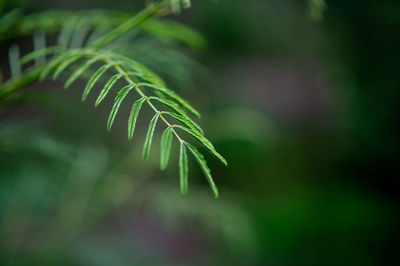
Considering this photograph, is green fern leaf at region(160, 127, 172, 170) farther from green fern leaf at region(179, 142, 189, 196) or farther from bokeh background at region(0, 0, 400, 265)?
bokeh background at region(0, 0, 400, 265)

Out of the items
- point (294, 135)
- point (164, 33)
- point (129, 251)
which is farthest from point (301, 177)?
point (164, 33)

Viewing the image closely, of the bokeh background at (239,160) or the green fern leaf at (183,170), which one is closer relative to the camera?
the green fern leaf at (183,170)

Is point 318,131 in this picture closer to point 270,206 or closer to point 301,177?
point 301,177

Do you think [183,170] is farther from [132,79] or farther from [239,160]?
[239,160]

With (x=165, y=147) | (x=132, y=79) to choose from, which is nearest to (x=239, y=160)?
(x=132, y=79)

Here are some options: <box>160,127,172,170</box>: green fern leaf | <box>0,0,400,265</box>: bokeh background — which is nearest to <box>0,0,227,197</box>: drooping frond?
<box>160,127,172,170</box>: green fern leaf

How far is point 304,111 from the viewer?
3838mm

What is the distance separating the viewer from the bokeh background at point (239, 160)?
895 millimetres

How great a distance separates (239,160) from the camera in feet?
Result: 8.52

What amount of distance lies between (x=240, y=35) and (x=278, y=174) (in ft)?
3.79

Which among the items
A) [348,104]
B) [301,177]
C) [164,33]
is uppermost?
[164,33]

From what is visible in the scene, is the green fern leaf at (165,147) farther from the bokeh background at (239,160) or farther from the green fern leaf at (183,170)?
the bokeh background at (239,160)

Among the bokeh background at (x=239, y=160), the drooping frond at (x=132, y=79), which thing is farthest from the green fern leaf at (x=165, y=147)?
the bokeh background at (x=239, y=160)

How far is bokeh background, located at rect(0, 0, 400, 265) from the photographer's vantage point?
90 centimetres
